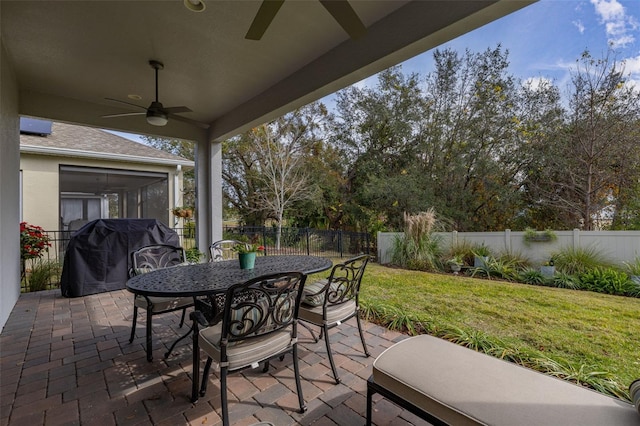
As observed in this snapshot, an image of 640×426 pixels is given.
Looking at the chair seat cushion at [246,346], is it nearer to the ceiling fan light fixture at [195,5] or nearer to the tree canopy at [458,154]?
the ceiling fan light fixture at [195,5]

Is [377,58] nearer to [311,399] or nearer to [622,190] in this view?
[311,399]

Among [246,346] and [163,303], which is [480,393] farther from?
[163,303]

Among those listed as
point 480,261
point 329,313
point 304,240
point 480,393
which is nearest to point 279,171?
point 304,240

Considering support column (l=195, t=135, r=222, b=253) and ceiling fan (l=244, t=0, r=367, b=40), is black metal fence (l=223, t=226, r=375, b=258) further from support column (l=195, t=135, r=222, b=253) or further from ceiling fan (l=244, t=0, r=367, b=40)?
ceiling fan (l=244, t=0, r=367, b=40)

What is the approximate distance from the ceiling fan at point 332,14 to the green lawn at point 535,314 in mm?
2863

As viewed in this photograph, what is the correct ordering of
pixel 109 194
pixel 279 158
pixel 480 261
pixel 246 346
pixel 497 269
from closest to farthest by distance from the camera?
pixel 246 346, pixel 497 269, pixel 480 261, pixel 109 194, pixel 279 158

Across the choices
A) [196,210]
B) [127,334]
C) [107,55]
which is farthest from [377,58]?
[196,210]

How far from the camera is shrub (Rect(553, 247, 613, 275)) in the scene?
4.84 meters

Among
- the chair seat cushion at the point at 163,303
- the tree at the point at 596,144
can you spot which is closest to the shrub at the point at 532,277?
the tree at the point at 596,144

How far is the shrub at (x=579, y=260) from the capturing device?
15.9ft

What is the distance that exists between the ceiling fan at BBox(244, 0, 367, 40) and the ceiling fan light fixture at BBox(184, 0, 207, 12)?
807 mm

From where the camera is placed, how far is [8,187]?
3.40 m

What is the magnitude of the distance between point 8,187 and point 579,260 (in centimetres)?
873

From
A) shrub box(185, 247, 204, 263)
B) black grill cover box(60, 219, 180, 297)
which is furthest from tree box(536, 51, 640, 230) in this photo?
black grill cover box(60, 219, 180, 297)
